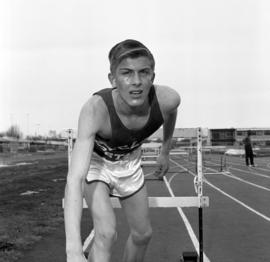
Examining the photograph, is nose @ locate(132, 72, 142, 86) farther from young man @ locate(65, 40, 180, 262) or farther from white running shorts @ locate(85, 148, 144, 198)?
white running shorts @ locate(85, 148, 144, 198)

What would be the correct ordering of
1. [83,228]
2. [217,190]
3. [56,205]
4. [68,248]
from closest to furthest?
[68,248] < [83,228] < [56,205] < [217,190]

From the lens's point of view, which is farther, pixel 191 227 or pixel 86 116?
pixel 191 227

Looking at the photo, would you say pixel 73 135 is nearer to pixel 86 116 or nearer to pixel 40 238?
pixel 86 116

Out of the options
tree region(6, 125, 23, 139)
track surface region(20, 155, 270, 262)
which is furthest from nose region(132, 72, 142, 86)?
tree region(6, 125, 23, 139)

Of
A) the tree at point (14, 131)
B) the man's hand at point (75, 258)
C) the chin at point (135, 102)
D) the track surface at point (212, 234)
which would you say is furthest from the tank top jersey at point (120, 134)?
the tree at point (14, 131)

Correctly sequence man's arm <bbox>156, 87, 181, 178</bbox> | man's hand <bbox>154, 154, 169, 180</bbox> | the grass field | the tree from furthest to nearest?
the tree
the grass field
man's hand <bbox>154, 154, 169, 180</bbox>
man's arm <bbox>156, 87, 181, 178</bbox>

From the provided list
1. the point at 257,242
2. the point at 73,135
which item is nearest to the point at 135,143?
the point at 73,135

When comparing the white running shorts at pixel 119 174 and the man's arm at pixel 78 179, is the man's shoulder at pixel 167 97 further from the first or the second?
the man's arm at pixel 78 179

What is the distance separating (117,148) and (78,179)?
2.51ft

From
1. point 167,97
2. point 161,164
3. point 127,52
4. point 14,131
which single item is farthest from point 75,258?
point 14,131

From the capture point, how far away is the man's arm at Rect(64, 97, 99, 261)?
213 centimetres

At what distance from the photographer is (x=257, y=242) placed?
257 inches

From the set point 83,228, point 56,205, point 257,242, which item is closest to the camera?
point 257,242

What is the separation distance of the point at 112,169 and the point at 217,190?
10.9m
